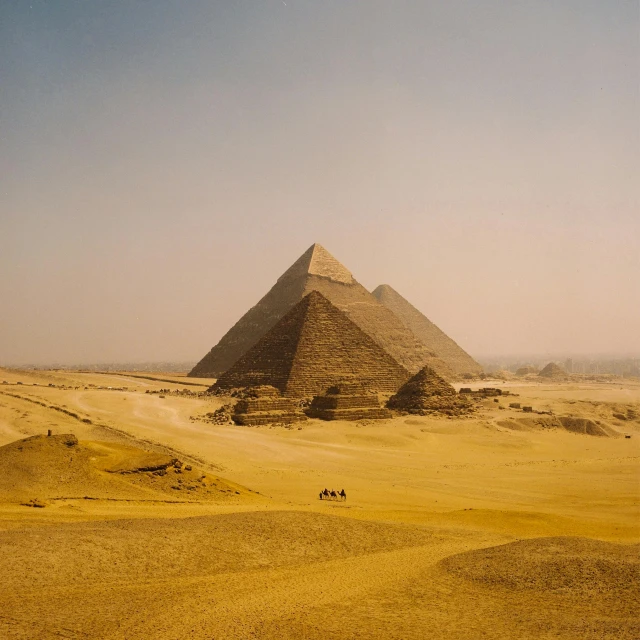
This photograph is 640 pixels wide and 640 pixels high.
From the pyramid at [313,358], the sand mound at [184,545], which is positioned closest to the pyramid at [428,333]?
the pyramid at [313,358]

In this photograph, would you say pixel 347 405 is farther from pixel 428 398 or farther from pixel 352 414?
pixel 428 398

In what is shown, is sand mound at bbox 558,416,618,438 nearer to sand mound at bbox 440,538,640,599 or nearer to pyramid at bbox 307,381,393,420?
pyramid at bbox 307,381,393,420

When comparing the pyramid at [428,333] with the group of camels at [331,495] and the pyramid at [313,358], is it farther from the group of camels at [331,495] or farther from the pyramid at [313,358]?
the group of camels at [331,495]

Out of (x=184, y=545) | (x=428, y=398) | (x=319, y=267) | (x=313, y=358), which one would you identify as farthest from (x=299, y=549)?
(x=319, y=267)

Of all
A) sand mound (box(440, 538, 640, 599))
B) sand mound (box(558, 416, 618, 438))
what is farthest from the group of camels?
sand mound (box(558, 416, 618, 438))

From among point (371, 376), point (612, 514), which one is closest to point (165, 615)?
point (612, 514)

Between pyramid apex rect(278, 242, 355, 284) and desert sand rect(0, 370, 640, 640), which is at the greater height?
pyramid apex rect(278, 242, 355, 284)

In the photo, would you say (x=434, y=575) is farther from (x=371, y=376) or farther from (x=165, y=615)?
(x=371, y=376)
